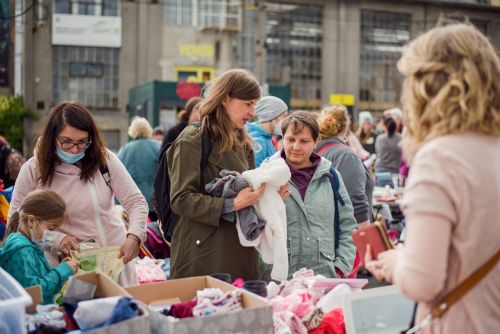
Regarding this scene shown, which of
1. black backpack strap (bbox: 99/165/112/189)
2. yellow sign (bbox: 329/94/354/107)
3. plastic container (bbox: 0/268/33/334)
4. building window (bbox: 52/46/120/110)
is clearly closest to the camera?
plastic container (bbox: 0/268/33/334)

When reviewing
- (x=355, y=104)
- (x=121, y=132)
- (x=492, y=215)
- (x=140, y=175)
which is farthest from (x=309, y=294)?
(x=355, y=104)

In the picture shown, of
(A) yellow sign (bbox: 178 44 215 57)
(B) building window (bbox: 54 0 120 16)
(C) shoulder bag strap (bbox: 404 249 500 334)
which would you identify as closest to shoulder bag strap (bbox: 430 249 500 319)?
(C) shoulder bag strap (bbox: 404 249 500 334)

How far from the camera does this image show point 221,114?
10.5 feet

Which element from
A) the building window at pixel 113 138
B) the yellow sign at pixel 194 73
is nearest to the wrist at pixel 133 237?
the building window at pixel 113 138

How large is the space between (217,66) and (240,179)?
81.0 feet

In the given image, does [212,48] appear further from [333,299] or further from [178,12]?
[333,299]

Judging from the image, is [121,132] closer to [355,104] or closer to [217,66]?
[217,66]

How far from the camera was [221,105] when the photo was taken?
3191 mm

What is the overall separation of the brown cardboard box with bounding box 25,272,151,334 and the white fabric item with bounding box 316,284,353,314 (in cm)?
82

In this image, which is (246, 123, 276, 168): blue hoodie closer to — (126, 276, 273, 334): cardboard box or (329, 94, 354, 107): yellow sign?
(126, 276, 273, 334): cardboard box

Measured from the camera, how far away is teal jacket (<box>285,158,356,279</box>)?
11.7 feet

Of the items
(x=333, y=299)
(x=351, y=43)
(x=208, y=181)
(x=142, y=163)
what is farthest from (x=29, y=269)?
(x=351, y=43)

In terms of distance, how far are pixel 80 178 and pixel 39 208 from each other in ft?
1.07

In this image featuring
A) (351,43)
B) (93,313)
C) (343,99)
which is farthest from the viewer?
(351,43)
